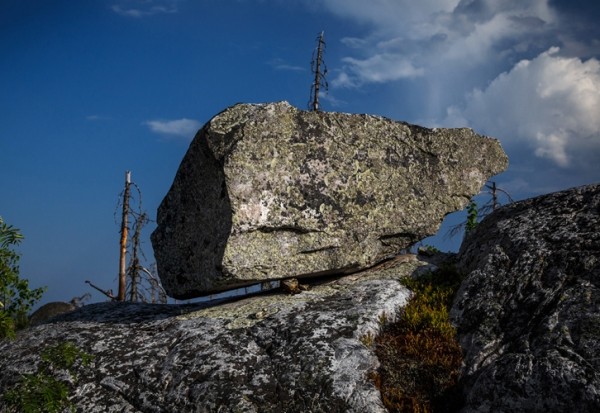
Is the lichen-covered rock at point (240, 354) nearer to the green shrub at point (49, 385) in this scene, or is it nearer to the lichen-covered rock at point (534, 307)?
the green shrub at point (49, 385)

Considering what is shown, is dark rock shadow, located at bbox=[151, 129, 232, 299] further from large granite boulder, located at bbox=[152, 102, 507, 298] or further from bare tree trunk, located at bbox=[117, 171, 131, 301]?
bare tree trunk, located at bbox=[117, 171, 131, 301]

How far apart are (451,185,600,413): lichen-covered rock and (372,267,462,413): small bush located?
0.81 ft

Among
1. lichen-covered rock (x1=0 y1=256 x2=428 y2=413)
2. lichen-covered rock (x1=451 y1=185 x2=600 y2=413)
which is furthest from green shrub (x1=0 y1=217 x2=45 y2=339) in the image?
lichen-covered rock (x1=451 y1=185 x2=600 y2=413)

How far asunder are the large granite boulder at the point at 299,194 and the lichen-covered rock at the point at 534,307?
5.31 feet

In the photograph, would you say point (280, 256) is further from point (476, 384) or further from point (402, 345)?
point (476, 384)

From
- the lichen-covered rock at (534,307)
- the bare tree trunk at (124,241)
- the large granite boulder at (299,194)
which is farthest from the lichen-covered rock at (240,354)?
the bare tree trunk at (124,241)

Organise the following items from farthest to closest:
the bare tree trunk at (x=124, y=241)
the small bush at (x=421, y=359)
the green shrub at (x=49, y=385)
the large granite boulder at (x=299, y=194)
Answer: the bare tree trunk at (x=124, y=241), the large granite boulder at (x=299, y=194), the green shrub at (x=49, y=385), the small bush at (x=421, y=359)

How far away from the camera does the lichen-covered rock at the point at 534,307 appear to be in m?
8.47

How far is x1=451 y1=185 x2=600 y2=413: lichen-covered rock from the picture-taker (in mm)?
8469

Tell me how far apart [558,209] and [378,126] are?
398cm

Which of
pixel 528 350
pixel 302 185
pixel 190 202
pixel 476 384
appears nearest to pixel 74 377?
pixel 190 202

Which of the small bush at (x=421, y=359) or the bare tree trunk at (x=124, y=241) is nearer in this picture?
the small bush at (x=421, y=359)

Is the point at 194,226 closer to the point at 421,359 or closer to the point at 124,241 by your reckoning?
the point at 421,359

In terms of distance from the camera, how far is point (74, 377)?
11117 millimetres
